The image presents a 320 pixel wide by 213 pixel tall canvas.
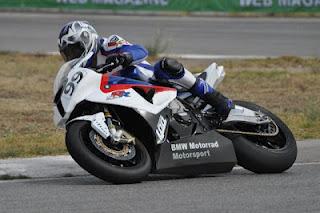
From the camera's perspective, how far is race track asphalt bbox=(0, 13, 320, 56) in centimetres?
2475

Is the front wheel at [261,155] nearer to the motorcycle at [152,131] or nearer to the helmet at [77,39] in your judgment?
the motorcycle at [152,131]

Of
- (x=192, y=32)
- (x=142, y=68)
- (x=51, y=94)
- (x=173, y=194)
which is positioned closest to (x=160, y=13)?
(x=192, y=32)

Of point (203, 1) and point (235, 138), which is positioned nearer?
point (235, 138)

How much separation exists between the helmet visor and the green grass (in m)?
1.87

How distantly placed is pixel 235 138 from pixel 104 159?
4.92 feet

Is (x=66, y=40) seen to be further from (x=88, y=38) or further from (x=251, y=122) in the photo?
(x=251, y=122)

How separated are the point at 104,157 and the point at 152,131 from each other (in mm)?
546

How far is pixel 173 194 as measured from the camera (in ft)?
26.6

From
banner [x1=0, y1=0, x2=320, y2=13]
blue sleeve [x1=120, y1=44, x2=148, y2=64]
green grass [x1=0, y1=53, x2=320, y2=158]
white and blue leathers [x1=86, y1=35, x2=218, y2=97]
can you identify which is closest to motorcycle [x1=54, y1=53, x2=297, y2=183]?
white and blue leathers [x1=86, y1=35, x2=218, y2=97]

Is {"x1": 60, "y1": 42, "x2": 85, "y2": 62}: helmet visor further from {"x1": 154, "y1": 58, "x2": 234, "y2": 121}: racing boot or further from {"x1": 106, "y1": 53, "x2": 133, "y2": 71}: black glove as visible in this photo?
{"x1": 154, "y1": 58, "x2": 234, "y2": 121}: racing boot

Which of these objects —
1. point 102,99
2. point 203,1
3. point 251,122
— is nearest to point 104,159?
point 102,99

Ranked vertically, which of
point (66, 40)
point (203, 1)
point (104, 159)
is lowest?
point (203, 1)

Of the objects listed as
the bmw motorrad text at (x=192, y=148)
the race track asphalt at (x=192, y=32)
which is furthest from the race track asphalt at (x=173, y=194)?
the race track asphalt at (x=192, y=32)

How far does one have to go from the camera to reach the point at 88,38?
8.99m
